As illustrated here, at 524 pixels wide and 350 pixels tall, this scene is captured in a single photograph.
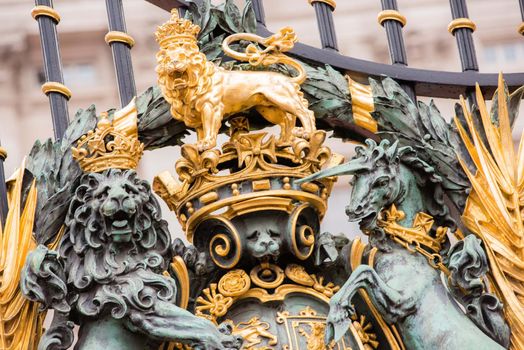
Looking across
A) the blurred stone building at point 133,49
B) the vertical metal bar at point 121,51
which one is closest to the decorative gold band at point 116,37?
the vertical metal bar at point 121,51

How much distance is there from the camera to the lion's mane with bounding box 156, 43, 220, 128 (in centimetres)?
609

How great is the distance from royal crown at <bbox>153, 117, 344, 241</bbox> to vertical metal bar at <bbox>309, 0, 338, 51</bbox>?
23.6 inches

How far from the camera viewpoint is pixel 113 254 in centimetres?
592

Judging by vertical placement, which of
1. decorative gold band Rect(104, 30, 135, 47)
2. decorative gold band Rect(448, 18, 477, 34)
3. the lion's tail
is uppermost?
decorative gold band Rect(104, 30, 135, 47)

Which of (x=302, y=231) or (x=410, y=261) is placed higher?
(x=302, y=231)

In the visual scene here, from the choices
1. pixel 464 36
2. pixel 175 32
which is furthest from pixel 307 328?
pixel 464 36

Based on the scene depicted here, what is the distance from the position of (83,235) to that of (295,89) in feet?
2.60

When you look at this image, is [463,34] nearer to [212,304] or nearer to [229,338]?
[212,304]

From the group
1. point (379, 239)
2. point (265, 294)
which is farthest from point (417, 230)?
point (265, 294)

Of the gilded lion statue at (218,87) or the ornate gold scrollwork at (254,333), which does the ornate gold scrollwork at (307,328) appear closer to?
the ornate gold scrollwork at (254,333)

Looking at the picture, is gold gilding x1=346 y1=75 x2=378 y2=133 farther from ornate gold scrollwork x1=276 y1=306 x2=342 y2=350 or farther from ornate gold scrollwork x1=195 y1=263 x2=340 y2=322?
ornate gold scrollwork x1=276 y1=306 x2=342 y2=350

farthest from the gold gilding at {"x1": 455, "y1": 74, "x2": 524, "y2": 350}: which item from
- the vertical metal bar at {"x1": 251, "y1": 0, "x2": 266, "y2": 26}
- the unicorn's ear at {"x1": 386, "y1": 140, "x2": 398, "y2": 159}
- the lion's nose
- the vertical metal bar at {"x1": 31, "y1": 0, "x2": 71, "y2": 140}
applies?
the vertical metal bar at {"x1": 31, "y1": 0, "x2": 71, "y2": 140}

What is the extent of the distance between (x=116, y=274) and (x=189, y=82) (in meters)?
0.63

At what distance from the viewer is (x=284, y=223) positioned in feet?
20.0
